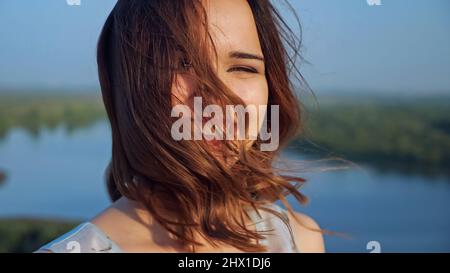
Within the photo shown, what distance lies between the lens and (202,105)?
1.01 meters

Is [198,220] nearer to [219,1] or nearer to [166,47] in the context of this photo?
[166,47]

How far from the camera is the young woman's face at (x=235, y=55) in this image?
40.0 inches

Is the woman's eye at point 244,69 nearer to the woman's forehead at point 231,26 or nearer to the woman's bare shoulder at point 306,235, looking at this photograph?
the woman's forehead at point 231,26

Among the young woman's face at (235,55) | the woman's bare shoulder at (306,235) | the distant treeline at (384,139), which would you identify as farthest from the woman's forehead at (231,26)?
the distant treeline at (384,139)

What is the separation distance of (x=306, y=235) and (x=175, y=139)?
1.64 feet

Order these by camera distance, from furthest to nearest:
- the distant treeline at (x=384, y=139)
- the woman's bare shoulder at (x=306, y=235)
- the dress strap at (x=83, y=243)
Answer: the distant treeline at (x=384, y=139), the woman's bare shoulder at (x=306, y=235), the dress strap at (x=83, y=243)

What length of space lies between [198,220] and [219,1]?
1.66 ft

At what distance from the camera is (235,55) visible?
3.41 feet

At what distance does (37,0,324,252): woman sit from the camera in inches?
39.5

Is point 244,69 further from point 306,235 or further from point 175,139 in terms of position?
point 306,235

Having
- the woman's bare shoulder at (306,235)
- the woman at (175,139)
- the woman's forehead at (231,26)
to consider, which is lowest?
the woman's bare shoulder at (306,235)

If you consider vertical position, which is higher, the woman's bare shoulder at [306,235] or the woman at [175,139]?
the woman at [175,139]

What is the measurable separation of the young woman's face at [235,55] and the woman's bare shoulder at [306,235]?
0.32m
